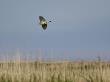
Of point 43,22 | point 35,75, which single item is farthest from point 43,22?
point 35,75

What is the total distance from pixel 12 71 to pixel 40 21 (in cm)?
140

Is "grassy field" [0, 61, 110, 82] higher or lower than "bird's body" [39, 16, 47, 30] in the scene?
lower

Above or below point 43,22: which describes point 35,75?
below

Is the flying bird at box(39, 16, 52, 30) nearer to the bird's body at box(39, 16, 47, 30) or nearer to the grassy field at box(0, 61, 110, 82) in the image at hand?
Answer: the bird's body at box(39, 16, 47, 30)

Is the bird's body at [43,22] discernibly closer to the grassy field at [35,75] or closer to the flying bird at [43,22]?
the flying bird at [43,22]

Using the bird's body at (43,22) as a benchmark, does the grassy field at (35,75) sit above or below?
below

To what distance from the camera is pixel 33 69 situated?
11.2 metres

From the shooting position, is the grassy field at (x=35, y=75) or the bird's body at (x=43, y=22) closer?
the grassy field at (x=35, y=75)

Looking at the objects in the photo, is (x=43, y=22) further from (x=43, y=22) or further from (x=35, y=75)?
(x=35, y=75)

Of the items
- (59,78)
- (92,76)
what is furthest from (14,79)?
(92,76)

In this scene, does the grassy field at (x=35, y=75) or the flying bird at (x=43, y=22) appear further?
the flying bird at (x=43, y=22)

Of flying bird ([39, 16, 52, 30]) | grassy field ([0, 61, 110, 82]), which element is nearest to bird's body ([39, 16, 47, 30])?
flying bird ([39, 16, 52, 30])

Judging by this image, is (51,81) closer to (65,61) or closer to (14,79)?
(14,79)

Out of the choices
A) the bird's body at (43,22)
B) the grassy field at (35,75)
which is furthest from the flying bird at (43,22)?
the grassy field at (35,75)
